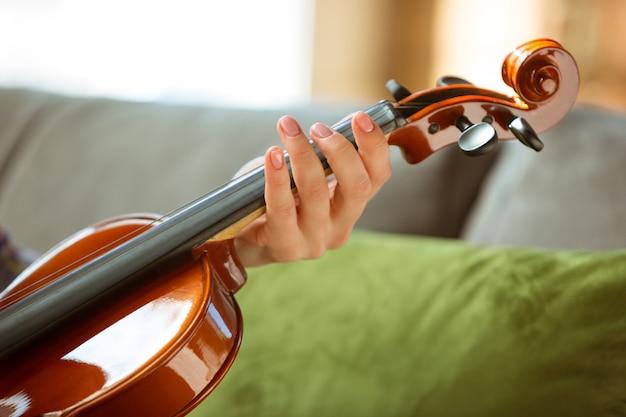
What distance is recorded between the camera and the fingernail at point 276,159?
0.65 meters

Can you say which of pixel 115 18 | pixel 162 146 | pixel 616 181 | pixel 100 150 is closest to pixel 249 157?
pixel 162 146

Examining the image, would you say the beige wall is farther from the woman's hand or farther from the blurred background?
the woman's hand

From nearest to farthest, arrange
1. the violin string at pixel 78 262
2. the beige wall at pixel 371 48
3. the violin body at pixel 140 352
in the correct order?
the violin body at pixel 140 352, the violin string at pixel 78 262, the beige wall at pixel 371 48

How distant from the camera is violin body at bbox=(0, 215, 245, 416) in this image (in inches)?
22.9

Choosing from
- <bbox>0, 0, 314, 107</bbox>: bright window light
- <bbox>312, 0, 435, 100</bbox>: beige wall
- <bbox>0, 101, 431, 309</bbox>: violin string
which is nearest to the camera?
<bbox>0, 101, 431, 309</bbox>: violin string

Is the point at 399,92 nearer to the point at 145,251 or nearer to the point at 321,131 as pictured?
the point at 321,131

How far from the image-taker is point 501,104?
2.23ft

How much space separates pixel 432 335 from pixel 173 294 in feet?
1.12

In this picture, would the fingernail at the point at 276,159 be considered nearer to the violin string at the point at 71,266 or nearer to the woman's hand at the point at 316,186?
the woman's hand at the point at 316,186

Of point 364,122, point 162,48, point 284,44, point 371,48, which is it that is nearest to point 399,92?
point 364,122

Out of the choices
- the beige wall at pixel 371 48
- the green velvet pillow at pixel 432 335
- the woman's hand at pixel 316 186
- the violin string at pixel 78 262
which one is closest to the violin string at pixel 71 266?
the violin string at pixel 78 262

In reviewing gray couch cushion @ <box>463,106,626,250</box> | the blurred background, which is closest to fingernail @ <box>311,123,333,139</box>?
gray couch cushion @ <box>463,106,626,250</box>

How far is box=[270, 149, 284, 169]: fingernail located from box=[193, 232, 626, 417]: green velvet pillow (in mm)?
312

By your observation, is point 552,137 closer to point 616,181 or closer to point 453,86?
point 616,181
